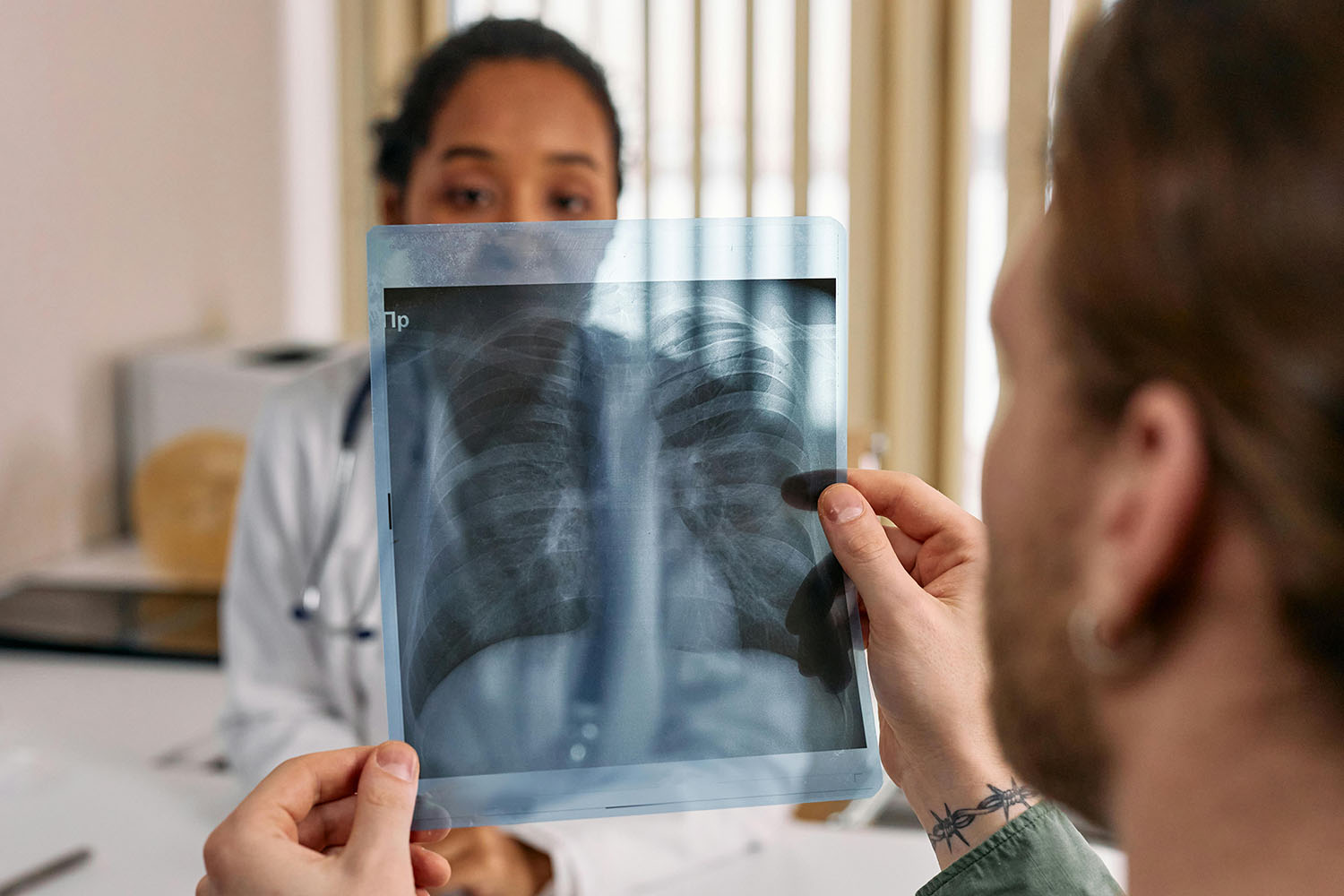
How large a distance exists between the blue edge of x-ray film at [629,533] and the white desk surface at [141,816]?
340 millimetres

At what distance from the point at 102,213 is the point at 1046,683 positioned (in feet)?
5.44

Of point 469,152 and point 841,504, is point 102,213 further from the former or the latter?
point 841,504

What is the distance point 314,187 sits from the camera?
234 cm

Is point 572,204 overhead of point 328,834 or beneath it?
overhead

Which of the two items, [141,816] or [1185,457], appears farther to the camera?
[141,816]

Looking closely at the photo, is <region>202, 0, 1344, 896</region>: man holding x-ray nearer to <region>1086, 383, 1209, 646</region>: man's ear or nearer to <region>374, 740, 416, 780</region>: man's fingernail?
<region>1086, 383, 1209, 646</region>: man's ear

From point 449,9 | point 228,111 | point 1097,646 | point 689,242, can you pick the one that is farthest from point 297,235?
point 1097,646

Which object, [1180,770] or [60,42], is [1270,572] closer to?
[1180,770]

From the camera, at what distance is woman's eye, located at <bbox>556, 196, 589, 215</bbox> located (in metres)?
1.08

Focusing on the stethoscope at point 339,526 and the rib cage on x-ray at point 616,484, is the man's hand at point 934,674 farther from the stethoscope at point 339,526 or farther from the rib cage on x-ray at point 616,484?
the stethoscope at point 339,526

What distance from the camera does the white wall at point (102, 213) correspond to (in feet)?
5.07

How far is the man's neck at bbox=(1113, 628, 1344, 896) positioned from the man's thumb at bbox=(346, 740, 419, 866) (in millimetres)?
328

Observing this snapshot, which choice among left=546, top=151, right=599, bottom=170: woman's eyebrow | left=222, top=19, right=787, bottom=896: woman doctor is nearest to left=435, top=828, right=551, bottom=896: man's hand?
left=222, top=19, right=787, bottom=896: woman doctor

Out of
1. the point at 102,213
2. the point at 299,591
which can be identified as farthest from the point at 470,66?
the point at 102,213
